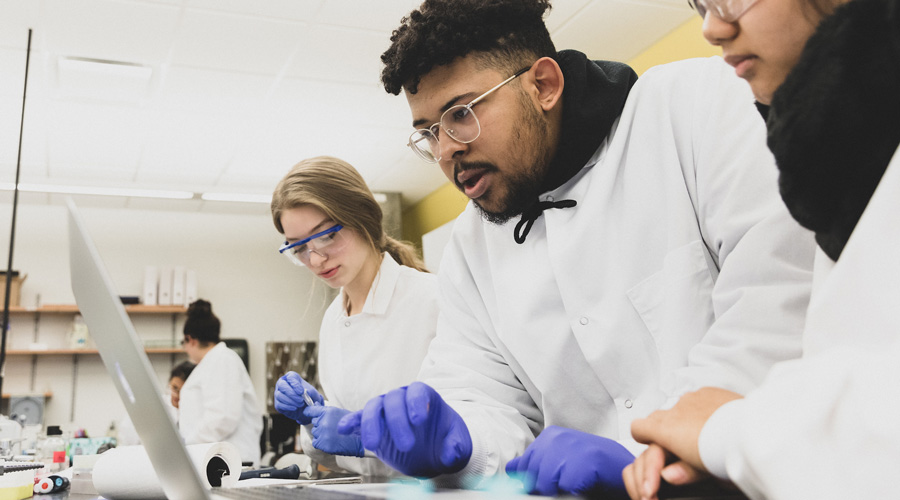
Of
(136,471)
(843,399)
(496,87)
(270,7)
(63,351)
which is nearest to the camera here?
(843,399)

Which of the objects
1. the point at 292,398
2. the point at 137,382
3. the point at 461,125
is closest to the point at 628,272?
the point at 461,125

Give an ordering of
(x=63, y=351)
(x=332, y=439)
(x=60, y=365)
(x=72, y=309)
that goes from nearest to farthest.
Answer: (x=332, y=439)
(x=63, y=351)
(x=72, y=309)
(x=60, y=365)

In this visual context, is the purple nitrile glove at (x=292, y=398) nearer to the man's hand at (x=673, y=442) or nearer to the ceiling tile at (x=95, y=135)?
the man's hand at (x=673, y=442)

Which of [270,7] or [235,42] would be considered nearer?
[270,7]

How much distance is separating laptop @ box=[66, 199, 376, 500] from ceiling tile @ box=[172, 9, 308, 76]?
2.98 m

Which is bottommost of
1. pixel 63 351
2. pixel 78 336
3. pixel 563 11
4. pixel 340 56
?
pixel 63 351

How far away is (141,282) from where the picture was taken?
271 inches

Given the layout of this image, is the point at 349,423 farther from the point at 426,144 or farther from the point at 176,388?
the point at 176,388

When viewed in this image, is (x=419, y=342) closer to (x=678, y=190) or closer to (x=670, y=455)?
(x=678, y=190)

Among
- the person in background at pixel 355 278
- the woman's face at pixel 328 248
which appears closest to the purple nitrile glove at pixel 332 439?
the person in background at pixel 355 278

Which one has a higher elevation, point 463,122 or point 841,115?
point 463,122

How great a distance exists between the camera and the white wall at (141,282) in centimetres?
645

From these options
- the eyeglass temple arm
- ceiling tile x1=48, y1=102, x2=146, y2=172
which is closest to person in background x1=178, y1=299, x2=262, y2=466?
ceiling tile x1=48, y1=102, x2=146, y2=172

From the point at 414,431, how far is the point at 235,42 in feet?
10.5
